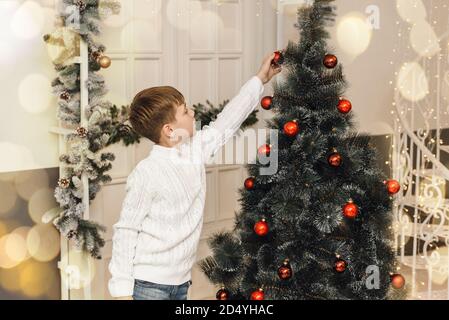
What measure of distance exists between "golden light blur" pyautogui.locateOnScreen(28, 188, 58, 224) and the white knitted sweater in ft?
3.03

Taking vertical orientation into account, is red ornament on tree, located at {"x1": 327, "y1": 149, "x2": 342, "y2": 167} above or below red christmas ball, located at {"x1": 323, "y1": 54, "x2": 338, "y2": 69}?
below

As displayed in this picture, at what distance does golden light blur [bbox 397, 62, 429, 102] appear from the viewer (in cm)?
493

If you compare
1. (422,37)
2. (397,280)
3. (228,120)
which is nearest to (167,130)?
(228,120)

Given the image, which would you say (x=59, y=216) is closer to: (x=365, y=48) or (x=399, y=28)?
(x=365, y=48)

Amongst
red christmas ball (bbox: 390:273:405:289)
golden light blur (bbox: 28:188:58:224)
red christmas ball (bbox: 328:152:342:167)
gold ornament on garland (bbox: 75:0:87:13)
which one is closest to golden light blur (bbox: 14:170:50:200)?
golden light blur (bbox: 28:188:58:224)

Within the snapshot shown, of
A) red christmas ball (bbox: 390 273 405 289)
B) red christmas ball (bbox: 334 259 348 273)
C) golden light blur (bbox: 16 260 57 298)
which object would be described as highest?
red christmas ball (bbox: 334 259 348 273)

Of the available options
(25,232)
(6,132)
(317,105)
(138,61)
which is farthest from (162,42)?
(317,105)

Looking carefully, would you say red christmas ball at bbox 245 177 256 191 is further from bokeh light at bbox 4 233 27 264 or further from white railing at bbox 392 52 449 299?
white railing at bbox 392 52 449 299

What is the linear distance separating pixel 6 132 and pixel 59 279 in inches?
30.7

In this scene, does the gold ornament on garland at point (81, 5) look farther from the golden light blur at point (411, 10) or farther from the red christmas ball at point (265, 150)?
the golden light blur at point (411, 10)

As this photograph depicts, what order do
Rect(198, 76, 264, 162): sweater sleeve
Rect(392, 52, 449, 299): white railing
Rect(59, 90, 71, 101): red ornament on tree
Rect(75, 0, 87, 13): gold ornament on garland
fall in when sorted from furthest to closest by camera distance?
1. Rect(392, 52, 449, 299): white railing
2. Rect(59, 90, 71, 101): red ornament on tree
3. Rect(75, 0, 87, 13): gold ornament on garland
4. Rect(198, 76, 264, 162): sweater sleeve

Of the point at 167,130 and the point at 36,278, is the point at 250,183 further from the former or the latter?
the point at 36,278

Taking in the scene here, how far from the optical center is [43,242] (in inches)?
132
